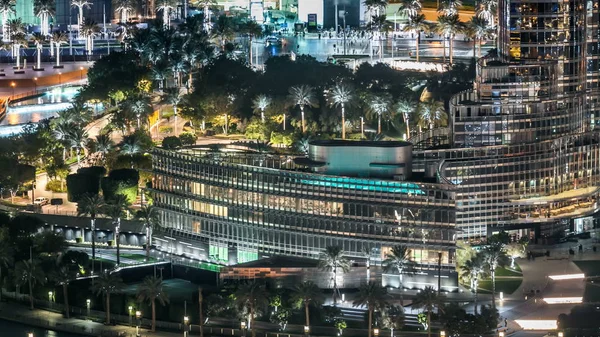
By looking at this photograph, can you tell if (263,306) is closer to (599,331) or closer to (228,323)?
(228,323)

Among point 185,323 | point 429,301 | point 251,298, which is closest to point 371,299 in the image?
point 429,301

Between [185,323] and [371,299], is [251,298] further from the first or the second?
[371,299]

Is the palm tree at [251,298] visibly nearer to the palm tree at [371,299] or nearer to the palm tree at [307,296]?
Result: the palm tree at [307,296]

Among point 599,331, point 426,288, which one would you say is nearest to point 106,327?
point 426,288

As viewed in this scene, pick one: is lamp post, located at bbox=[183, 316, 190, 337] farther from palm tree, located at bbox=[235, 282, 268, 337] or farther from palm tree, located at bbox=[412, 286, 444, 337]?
palm tree, located at bbox=[412, 286, 444, 337]
